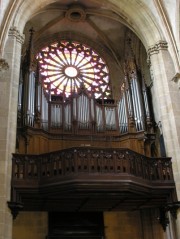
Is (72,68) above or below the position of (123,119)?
above

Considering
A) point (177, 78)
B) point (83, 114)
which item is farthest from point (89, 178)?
point (177, 78)

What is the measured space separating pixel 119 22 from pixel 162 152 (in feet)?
23.8

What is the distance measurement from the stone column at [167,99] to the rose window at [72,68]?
170 inches

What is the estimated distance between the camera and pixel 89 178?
9.88 metres

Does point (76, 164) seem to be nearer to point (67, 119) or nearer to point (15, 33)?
point (67, 119)

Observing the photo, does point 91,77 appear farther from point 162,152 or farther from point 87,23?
point 162,152

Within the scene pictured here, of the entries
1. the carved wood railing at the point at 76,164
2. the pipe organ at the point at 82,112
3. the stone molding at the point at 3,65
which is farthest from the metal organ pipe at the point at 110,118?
the stone molding at the point at 3,65

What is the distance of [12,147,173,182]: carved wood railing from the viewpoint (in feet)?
33.2

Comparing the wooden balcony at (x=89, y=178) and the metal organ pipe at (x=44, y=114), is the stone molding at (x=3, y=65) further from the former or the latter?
the metal organ pipe at (x=44, y=114)

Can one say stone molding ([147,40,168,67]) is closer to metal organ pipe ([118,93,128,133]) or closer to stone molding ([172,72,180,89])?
stone molding ([172,72,180,89])

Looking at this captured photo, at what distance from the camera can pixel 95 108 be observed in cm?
1357

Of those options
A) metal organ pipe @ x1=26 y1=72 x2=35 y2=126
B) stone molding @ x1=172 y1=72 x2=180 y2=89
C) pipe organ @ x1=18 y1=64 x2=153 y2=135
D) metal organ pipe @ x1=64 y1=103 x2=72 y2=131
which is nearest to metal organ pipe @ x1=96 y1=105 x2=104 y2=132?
pipe organ @ x1=18 y1=64 x2=153 y2=135

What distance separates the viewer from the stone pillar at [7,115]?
364 inches

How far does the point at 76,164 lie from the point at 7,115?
7.78 feet
